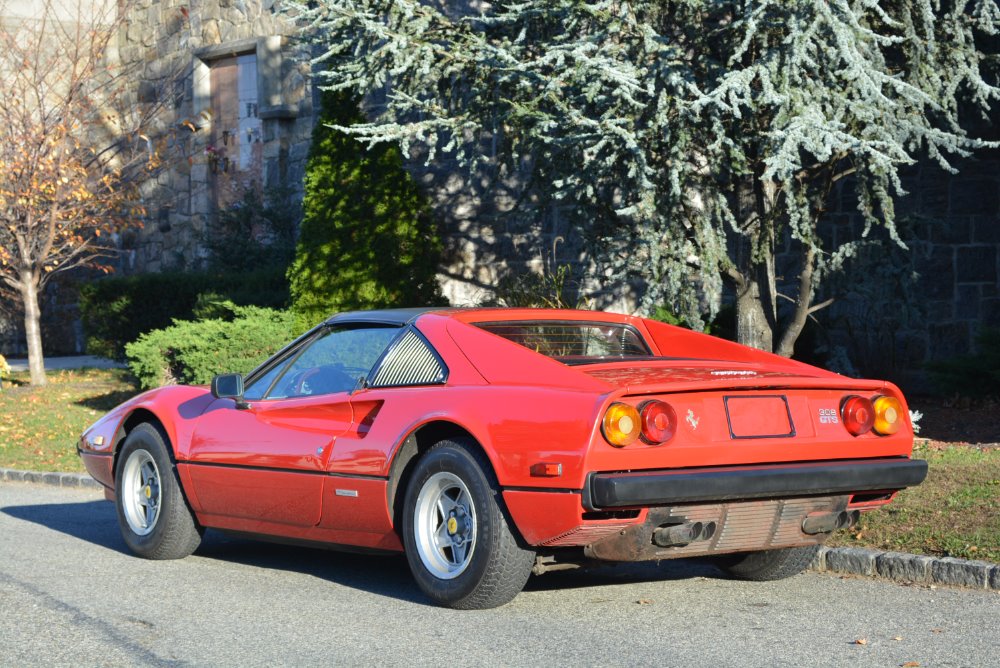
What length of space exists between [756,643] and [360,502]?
2.02m

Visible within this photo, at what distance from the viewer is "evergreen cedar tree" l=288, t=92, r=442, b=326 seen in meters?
16.6

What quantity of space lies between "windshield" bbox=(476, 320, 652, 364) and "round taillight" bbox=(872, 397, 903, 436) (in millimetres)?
1283

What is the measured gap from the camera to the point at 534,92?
11258 mm

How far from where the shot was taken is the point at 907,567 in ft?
22.8

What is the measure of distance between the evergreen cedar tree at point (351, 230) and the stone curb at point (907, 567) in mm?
9907

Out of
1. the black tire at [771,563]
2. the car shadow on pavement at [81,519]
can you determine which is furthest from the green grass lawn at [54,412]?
the black tire at [771,563]

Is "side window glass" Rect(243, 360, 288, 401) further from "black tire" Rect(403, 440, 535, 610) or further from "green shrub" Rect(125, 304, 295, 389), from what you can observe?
"green shrub" Rect(125, 304, 295, 389)

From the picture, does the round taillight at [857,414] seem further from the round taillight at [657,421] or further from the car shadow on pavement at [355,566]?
the car shadow on pavement at [355,566]

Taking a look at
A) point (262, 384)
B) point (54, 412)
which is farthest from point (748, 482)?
point (54, 412)

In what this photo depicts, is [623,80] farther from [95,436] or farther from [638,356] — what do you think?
[95,436]

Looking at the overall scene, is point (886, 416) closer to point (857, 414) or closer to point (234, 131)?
point (857, 414)

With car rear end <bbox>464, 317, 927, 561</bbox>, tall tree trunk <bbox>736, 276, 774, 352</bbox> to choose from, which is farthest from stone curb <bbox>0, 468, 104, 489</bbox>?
car rear end <bbox>464, 317, 927, 561</bbox>

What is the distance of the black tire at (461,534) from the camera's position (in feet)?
19.5

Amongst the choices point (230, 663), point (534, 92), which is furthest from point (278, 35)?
point (230, 663)
